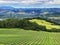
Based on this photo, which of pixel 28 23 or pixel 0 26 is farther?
pixel 28 23

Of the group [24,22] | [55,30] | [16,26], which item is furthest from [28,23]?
[55,30]

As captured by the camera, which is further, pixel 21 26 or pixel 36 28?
pixel 21 26

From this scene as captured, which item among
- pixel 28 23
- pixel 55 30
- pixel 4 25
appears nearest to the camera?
pixel 55 30

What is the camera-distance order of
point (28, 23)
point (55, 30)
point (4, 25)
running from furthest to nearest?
1. point (28, 23)
2. point (4, 25)
3. point (55, 30)

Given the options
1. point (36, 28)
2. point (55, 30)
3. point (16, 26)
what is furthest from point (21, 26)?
point (55, 30)

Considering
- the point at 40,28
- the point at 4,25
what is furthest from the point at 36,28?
the point at 4,25

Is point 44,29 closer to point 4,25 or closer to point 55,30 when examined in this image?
point 55,30

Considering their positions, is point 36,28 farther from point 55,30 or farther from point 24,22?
point 24,22

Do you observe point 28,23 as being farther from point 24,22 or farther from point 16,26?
point 16,26
